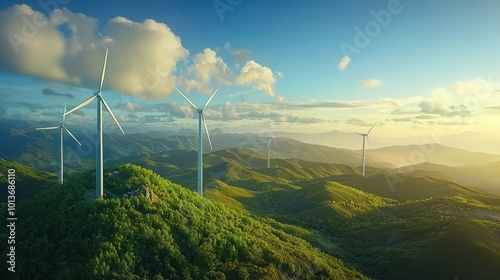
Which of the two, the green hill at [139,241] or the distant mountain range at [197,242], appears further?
the distant mountain range at [197,242]

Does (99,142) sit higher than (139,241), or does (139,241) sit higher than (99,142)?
(99,142)

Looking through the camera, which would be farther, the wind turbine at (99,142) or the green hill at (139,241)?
the wind turbine at (99,142)

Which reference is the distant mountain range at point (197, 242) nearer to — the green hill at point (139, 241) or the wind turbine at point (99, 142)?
the green hill at point (139, 241)

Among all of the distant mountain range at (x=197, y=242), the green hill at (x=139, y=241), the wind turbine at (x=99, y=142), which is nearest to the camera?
the green hill at (x=139, y=241)

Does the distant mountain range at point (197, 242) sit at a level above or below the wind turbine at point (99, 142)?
below

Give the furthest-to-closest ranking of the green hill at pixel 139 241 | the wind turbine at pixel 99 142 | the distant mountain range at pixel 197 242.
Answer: the wind turbine at pixel 99 142, the distant mountain range at pixel 197 242, the green hill at pixel 139 241

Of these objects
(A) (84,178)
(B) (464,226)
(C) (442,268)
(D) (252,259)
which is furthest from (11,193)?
(B) (464,226)

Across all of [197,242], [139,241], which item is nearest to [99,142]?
[139,241]

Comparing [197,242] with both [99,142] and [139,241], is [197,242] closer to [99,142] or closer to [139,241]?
[139,241]

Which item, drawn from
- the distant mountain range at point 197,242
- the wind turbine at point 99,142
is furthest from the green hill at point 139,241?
the wind turbine at point 99,142
